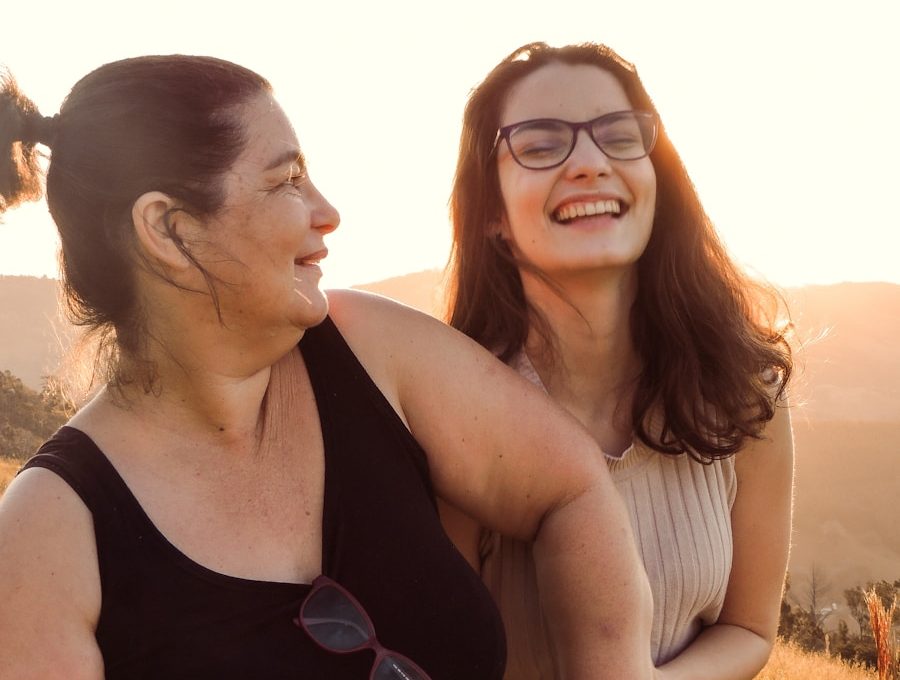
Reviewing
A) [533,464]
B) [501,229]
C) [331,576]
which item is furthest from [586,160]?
[331,576]

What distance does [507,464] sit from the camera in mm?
2301

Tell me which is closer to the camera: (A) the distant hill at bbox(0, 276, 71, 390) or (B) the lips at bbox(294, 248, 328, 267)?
(B) the lips at bbox(294, 248, 328, 267)

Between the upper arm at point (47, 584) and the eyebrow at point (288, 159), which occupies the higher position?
the eyebrow at point (288, 159)

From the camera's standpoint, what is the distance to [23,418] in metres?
15.2

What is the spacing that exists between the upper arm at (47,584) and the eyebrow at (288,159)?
74cm

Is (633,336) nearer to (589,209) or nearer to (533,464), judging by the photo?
(589,209)

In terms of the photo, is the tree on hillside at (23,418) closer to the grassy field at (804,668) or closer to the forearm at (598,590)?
the grassy field at (804,668)

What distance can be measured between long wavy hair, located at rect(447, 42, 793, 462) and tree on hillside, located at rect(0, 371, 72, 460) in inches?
457

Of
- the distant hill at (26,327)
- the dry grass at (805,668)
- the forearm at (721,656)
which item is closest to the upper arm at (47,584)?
the forearm at (721,656)

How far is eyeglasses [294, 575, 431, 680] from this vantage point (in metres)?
2.02

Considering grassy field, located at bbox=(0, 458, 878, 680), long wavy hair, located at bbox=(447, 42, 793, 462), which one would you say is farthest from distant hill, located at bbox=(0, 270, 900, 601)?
grassy field, located at bbox=(0, 458, 878, 680)

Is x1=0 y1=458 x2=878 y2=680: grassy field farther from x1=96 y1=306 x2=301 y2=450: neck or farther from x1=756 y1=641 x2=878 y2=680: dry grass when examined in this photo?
x1=96 y1=306 x2=301 y2=450: neck

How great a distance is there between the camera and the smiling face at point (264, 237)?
2.03m

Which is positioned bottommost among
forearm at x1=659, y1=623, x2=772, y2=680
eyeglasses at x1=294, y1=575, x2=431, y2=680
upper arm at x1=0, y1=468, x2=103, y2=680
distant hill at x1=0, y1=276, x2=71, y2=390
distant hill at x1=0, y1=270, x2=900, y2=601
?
distant hill at x1=0, y1=276, x2=71, y2=390
